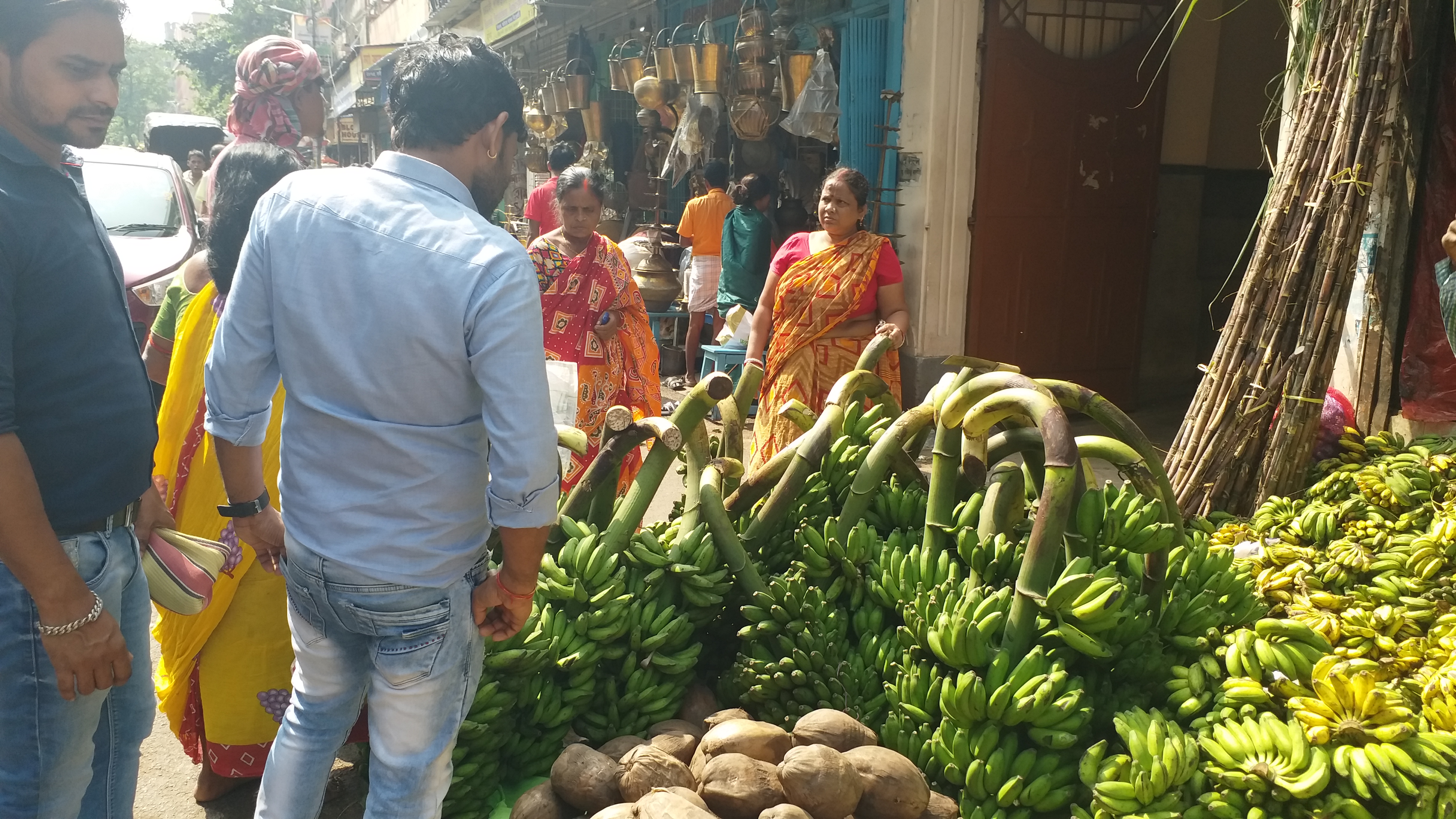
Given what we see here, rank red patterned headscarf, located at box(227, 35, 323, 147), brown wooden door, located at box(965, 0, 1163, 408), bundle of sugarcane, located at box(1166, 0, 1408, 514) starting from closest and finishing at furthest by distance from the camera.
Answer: bundle of sugarcane, located at box(1166, 0, 1408, 514) → red patterned headscarf, located at box(227, 35, 323, 147) → brown wooden door, located at box(965, 0, 1163, 408)

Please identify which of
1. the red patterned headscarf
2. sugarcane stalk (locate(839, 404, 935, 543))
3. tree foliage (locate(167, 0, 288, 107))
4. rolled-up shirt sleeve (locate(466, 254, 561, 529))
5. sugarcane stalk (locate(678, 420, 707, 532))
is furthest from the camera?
tree foliage (locate(167, 0, 288, 107))

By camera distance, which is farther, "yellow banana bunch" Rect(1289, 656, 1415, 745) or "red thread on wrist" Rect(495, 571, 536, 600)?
"red thread on wrist" Rect(495, 571, 536, 600)

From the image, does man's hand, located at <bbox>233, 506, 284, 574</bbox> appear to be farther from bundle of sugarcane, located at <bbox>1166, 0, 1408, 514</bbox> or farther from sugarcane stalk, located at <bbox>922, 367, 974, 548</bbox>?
bundle of sugarcane, located at <bbox>1166, 0, 1408, 514</bbox>

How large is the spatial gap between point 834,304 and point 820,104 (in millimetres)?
3278

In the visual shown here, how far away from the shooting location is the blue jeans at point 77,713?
1706mm

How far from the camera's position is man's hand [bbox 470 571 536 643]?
1.83 metres

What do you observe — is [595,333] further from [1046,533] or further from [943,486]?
[1046,533]

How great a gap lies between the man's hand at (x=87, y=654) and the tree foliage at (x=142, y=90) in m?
70.0

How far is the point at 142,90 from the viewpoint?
272 feet

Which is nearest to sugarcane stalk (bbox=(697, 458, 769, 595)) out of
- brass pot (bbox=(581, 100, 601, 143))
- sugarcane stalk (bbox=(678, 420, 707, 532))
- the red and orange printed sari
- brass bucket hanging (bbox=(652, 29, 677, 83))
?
sugarcane stalk (bbox=(678, 420, 707, 532))

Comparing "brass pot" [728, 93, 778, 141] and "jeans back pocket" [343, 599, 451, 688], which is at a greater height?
"brass pot" [728, 93, 778, 141]

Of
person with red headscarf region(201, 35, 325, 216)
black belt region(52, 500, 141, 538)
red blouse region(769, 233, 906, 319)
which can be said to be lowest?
black belt region(52, 500, 141, 538)

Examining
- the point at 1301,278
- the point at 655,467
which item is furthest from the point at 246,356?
the point at 1301,278

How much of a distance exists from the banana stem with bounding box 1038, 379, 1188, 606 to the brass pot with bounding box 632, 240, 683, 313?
261 inches
